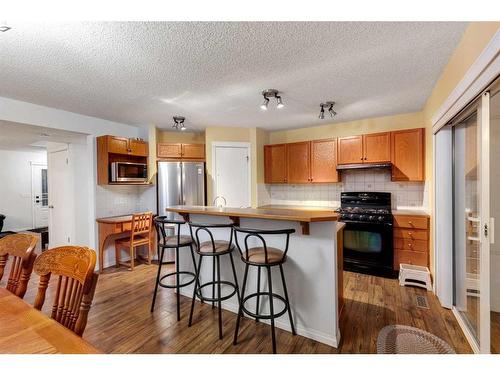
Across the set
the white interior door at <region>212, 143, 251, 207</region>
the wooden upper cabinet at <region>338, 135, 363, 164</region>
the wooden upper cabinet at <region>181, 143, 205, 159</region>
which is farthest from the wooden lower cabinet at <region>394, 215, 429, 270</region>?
the wooden upper cabinet at <region>181, 143, 205, 159</region>

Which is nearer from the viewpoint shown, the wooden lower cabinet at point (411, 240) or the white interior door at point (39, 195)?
the wooden lower cabinet at point (411, 240)

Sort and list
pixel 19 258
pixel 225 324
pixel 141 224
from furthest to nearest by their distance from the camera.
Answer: pixel 141 224
pixel 225 324
pixel 19 258

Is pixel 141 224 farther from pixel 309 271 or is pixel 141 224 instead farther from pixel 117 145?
pixel 309 271

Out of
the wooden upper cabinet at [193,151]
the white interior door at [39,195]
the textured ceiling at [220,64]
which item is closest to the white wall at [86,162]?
the textured ceiling at [220,64]

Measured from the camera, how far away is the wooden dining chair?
112 centimetres

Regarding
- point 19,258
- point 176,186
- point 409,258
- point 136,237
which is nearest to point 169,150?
point 176,186

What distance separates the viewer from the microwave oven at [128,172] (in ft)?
12.4

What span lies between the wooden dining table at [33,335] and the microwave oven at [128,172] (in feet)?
9.45

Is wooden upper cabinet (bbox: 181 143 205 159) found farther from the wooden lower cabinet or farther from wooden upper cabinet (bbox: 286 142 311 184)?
the wooden lower cabinet

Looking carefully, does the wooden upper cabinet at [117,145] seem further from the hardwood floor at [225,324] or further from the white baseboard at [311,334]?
the white baseboard at [311,334]

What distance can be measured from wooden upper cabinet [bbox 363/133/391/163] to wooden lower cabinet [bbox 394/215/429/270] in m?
0.95

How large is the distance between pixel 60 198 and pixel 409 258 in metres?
5.61

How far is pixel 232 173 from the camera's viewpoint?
4.46 meters
